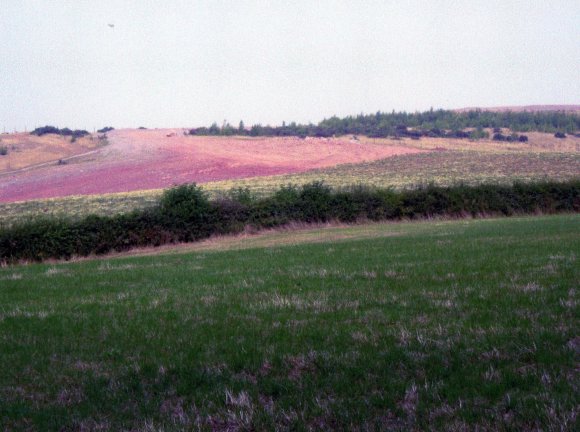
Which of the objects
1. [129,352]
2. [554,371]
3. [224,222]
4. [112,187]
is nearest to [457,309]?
[554,371]

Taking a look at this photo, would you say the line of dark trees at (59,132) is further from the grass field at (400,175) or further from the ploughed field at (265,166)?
the grass field at (400,175)

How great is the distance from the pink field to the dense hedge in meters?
36.7

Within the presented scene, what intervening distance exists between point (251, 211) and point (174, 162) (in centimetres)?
5313

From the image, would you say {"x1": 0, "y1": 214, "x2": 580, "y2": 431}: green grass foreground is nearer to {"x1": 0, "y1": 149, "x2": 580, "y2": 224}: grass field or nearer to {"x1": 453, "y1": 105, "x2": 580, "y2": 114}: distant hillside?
{"x1": 0, "y1": 149, "x2": 580, "y2": 224}: grass field

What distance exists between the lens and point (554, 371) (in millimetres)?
5367

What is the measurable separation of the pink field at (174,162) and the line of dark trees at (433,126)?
11.4 meters

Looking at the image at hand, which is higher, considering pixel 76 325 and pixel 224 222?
pixel 76 325

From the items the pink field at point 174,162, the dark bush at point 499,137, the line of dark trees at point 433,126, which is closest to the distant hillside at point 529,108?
the line of dark trees at point 433,126

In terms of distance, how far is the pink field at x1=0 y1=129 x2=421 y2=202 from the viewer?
7456cm

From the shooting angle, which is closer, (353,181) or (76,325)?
(76,325)

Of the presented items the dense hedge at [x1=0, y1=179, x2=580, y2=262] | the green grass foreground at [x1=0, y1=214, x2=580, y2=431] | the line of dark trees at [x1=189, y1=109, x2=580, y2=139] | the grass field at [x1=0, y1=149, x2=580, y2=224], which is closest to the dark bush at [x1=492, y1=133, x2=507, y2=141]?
the line of dark trees at [x1=189, y1=109, x2=580, y2=139]

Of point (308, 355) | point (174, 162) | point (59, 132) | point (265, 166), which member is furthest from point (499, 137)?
point (308, 355)

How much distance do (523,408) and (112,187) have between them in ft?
238

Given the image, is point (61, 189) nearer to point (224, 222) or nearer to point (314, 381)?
point (224, 222)
